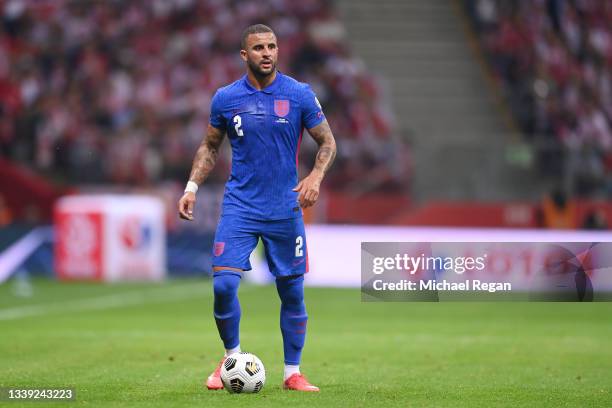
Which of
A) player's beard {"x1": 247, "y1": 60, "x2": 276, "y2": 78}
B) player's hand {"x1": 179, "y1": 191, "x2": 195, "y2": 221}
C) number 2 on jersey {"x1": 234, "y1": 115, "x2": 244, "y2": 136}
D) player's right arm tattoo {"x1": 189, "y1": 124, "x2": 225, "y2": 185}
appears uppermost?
player's beard {"x1": 247, "y1": 60, "x2": 276, "y2": 78}

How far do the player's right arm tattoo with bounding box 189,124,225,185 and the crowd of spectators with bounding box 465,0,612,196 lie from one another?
15.0 m

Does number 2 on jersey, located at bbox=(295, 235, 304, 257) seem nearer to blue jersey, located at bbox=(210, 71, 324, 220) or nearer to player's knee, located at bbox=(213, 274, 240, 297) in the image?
blue jersey, located at bbox=(210, 71, 324, 220)

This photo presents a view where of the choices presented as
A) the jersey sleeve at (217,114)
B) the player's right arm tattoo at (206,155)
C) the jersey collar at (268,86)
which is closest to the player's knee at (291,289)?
the player's right arm tattoo at (206,155)

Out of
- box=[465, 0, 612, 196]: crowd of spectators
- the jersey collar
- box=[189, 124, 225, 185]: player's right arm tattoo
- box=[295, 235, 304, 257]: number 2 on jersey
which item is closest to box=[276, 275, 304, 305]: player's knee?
box=[295, 235, 304, 257]: number 2 on jersey

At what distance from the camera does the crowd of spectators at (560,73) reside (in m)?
23.8

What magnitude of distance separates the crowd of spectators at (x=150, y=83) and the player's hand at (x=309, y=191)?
15.2 m

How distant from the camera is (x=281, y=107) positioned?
30.1 feet

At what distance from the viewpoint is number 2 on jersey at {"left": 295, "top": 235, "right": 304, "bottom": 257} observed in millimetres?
9250

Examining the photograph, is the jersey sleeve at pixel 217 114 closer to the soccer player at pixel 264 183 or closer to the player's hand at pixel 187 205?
the soccer player at pixel 264 183

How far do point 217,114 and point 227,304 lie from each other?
1.39 m

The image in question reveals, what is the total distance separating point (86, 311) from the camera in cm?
1786

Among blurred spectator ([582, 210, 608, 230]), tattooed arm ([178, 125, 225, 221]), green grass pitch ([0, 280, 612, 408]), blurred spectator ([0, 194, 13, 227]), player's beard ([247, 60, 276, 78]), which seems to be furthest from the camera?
blurred spectator ([0, 194, 13, 227])

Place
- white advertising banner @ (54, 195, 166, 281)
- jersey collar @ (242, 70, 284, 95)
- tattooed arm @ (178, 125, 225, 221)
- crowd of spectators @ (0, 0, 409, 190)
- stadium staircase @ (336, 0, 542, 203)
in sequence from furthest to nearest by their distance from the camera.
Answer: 1. stadium staircase @ (336, 0, 542, 203)
2. crowd of spectators @ (0, 0, 409, 190)
3. white advertising banner @ (54, 195, 166, 281)
4. tattooed arm @ (178, 125, 225, 221)
5. jersey collar @ (242, 70, 284, 95)

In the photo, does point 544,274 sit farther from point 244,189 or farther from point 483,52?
point 483,52
